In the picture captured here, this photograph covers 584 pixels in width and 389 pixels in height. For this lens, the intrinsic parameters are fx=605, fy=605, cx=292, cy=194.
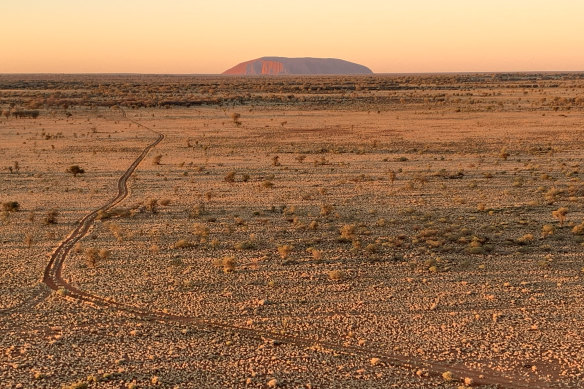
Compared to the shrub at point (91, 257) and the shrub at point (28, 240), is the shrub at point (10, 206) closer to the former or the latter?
the shrub at point (28, 240)

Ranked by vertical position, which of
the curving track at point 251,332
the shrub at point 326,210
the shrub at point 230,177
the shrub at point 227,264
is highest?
the shrub at point 230,177

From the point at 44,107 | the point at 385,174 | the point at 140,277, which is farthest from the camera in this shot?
the point at 44,107

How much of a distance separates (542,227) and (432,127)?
3408 centimetres

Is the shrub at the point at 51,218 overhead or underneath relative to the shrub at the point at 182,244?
overhead

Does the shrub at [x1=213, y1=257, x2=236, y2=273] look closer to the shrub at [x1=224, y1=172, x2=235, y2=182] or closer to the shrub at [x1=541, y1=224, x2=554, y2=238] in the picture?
the shrub at [x1=541, y1=224, x2=554, y2=238]

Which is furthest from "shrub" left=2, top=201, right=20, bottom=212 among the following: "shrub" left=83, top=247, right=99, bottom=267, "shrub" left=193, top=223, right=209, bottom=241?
"shrub" left=193, top=223, right=209, bottom=241

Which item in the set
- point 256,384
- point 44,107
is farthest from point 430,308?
point 44,107

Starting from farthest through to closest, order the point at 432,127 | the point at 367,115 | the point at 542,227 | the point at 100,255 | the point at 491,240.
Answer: the point at 367,115
the point at 432,127
the point at 542,227
the point at 491,240
the point at 100,255

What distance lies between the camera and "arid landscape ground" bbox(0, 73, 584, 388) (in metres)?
11.9

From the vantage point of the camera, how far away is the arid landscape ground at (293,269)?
39.0 ft

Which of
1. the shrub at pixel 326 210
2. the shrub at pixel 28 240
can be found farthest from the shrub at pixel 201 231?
the shrub at pixel 28 240

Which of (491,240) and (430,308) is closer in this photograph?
(430,308)

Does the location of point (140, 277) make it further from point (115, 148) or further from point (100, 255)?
point (115, 148)

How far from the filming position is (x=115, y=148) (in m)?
42.8
